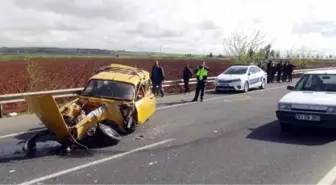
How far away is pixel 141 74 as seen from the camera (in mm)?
11195

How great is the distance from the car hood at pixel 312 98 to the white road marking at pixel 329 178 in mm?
2752

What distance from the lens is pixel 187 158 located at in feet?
23.4

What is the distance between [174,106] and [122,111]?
6.10 metres

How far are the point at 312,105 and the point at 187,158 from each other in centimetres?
352

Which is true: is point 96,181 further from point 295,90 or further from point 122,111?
point 295,90

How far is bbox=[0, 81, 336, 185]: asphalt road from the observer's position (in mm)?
5941

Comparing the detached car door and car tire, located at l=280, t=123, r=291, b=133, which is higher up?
the detached car door

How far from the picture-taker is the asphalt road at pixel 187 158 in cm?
594

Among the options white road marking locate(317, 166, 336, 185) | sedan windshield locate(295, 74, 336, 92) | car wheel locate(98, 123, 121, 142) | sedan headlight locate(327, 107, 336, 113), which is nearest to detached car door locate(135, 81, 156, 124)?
car wheel locate(98, 123, 121, 142)

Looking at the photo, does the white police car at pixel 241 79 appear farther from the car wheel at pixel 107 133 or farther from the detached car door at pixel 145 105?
the car wheel at pixel 107 133

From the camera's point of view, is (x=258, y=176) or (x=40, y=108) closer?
(x=258, y=176)

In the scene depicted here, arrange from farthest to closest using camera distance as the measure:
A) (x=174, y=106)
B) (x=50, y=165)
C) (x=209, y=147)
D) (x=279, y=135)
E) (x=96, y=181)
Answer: (x=174, y=106) → (x=279, y=135) → (x=209, y=147) → (x=50, y=165) → (x=96, y=181)

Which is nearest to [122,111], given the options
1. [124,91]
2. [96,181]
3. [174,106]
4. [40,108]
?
[124,91]

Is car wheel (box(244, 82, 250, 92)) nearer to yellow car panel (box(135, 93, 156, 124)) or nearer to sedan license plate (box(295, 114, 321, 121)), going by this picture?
yellow car panel (box(135, 93, 156, 124))
